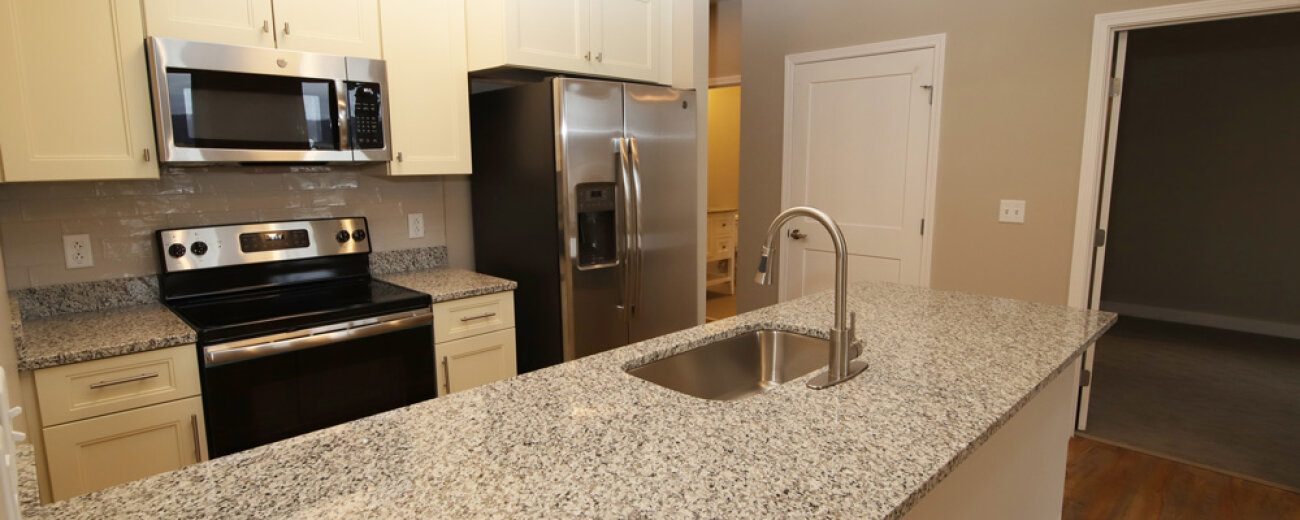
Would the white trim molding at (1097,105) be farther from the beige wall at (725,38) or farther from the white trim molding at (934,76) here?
the beige wall at (725,38)

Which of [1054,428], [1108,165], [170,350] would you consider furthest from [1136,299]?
[170,350]

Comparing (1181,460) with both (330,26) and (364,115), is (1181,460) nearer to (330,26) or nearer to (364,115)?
(364,115)

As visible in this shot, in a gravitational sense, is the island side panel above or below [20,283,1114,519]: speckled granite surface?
below

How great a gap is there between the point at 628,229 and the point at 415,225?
0.95m

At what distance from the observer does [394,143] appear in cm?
244

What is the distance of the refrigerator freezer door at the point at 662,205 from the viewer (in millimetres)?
2723

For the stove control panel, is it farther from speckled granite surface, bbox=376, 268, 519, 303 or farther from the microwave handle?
the microwave handle

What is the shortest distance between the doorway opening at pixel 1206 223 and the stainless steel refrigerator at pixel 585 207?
259cm

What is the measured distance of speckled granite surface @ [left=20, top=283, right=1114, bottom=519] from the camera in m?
0.85

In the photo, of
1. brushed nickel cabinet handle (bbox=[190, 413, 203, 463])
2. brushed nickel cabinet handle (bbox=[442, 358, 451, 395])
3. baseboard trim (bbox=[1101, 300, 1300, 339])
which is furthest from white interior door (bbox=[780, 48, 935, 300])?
baseboard trim (bbox=[1101, 300, 1300, 339])

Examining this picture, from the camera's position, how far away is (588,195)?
260cm

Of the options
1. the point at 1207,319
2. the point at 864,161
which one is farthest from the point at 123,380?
the point at 1207,319

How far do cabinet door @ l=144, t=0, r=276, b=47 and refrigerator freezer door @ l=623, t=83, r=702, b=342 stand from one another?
4.17 feet

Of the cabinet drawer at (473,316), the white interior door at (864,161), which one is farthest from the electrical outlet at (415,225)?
the white interior door at (864,161)
